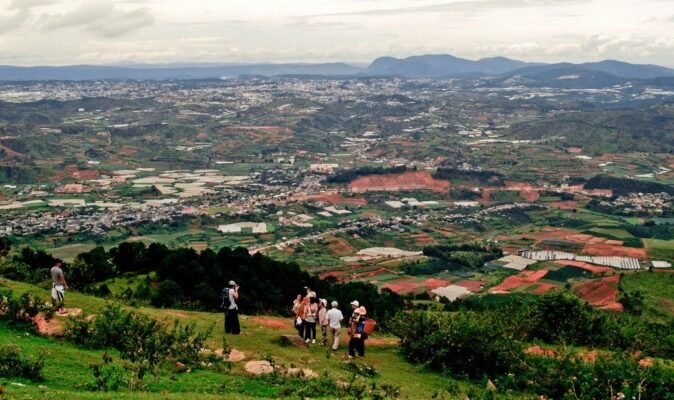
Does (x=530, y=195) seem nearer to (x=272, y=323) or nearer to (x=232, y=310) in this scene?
(x=272, y=323)

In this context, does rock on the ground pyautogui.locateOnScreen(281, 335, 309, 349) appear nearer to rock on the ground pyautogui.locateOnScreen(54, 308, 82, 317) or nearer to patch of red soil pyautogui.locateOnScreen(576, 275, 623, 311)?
rock on the ground pyautogui.locateOnScreen(54, 308, 82, 317)

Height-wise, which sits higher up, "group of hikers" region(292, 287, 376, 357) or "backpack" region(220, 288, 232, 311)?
"backpack" region(220, 288, 232, 311)

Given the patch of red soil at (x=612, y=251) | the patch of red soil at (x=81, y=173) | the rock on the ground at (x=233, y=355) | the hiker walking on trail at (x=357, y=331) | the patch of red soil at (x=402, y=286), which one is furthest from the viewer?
the patch of red soil at (x=81, y=173)

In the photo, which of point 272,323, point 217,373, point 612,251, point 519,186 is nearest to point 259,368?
point 217,373

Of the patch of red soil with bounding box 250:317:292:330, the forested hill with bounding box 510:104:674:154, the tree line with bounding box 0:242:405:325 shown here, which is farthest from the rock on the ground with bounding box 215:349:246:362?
the forested hill with bounding box 510:104:674:154

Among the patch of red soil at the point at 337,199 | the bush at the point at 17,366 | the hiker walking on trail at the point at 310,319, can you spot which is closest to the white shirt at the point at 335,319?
the hiker walking on trail at the point at 310,319

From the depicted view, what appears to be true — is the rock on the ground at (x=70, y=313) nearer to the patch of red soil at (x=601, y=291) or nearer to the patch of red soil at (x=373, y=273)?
the patch of red soil at (x=601, y=291)
